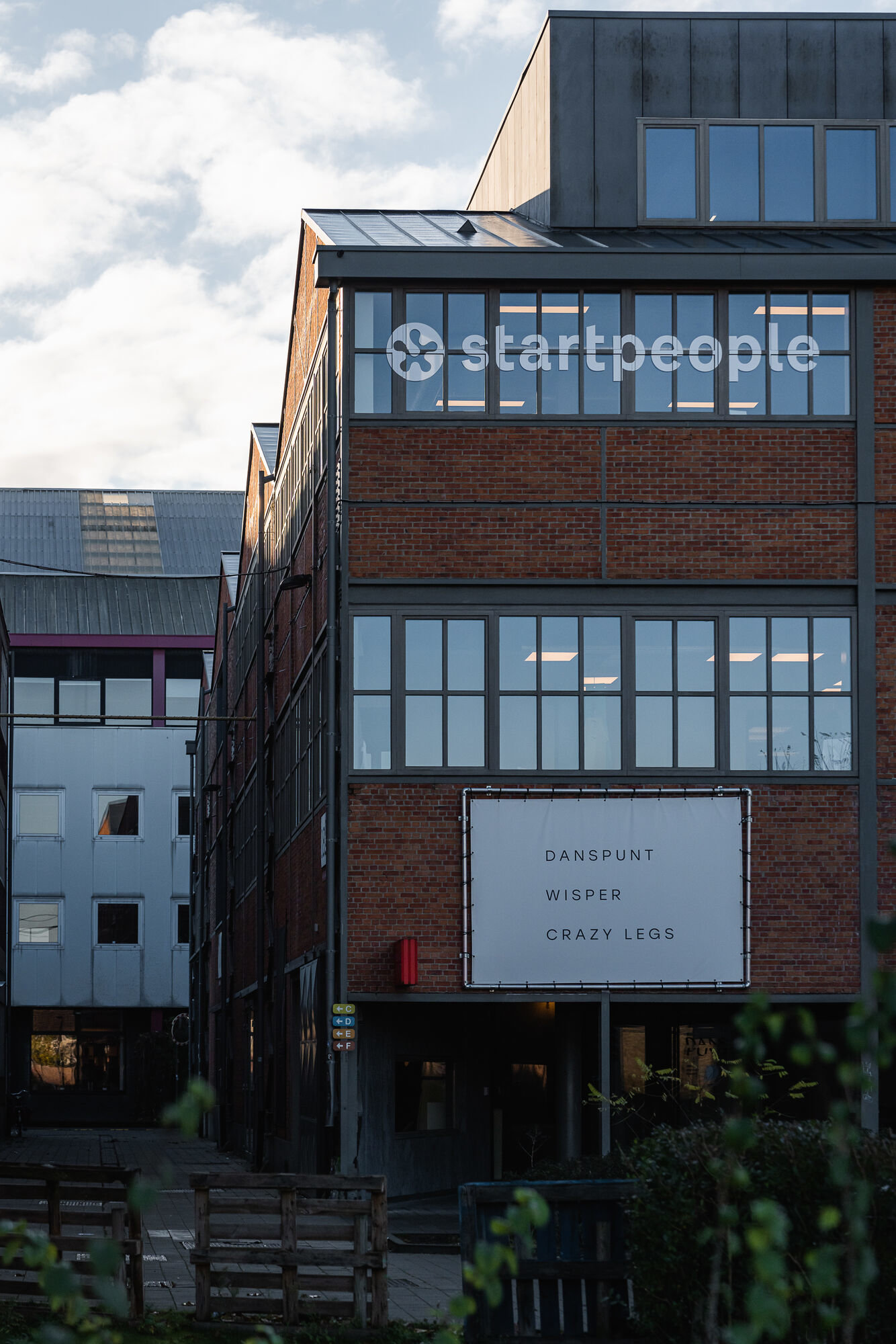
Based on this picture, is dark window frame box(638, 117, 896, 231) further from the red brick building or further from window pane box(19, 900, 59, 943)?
window pane box(19, 900, 59, 943)

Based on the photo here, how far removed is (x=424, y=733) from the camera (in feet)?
72.7

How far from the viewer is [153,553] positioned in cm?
7162

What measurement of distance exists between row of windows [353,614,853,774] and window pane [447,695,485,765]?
1cm

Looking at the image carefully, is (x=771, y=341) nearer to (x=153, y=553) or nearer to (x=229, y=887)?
(x=229, y=887)

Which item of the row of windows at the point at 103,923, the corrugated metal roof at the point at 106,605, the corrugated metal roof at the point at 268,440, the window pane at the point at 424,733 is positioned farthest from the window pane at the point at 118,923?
the window pane at the point at 424,733

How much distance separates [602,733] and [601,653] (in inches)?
38.6

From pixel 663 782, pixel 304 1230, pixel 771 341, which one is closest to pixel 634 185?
pixel 771 341

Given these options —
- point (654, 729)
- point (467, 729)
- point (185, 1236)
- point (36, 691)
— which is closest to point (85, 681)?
point (36, 691)

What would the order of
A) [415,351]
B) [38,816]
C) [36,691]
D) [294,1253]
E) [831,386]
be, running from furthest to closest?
[36,691] < [38,816] < [415,351] < [831,386] < [294,1253]

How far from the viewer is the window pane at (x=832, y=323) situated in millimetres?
22672

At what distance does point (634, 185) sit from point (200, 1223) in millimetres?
17261

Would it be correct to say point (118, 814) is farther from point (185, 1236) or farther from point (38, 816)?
point (185, 1236)

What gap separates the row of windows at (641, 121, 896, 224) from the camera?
25.1m

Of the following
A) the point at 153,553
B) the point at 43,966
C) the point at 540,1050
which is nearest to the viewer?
the point at 540,1050
